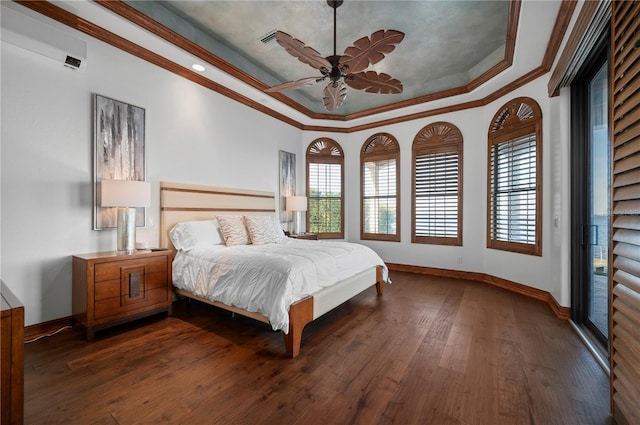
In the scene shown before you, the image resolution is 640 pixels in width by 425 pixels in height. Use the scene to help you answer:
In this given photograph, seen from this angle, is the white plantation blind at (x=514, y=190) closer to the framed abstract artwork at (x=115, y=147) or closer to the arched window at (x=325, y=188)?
the arched window at (x=325, y=188)

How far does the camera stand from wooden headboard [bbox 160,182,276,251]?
11.4ft

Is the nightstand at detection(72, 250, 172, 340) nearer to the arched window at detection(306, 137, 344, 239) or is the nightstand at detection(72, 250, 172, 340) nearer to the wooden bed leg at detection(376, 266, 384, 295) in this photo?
the wooden bed leg at detection(376, 266, 384, 295)

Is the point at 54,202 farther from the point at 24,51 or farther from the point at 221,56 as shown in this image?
the point at 221,56

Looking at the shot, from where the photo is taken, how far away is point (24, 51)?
2443 mm

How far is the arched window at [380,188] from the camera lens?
552 centimetres

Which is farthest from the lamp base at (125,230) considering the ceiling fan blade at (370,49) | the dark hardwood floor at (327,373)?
the ceiling fan blade at (370,49)

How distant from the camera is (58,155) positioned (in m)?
2.62

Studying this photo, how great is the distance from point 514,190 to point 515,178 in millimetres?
174

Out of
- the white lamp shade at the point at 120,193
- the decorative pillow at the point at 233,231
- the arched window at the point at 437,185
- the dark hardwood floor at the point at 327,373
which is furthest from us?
the arched window at the point at 437,185

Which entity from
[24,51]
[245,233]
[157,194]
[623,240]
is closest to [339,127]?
[245,233]

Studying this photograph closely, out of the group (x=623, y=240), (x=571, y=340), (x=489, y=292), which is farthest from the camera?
(x=489, y=292)

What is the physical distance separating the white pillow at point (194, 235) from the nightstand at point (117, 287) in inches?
13.0

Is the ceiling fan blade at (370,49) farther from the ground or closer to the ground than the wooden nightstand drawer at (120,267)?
farther from the ground

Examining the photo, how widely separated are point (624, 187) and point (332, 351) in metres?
2.11
